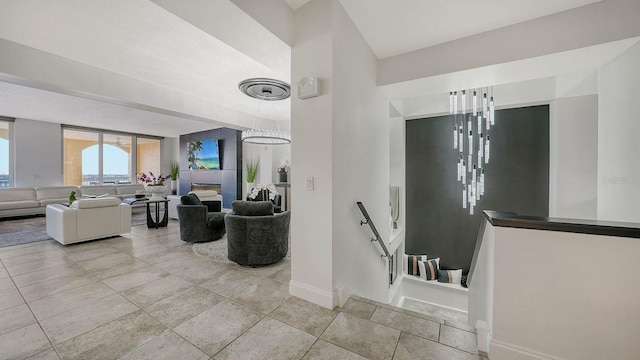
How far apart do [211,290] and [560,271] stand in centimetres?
292

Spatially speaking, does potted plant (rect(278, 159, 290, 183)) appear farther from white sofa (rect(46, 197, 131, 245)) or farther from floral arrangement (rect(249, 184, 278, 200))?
white sofa (rect(46, 197, 131, 245))

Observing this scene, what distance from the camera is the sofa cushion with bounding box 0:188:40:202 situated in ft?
20.7

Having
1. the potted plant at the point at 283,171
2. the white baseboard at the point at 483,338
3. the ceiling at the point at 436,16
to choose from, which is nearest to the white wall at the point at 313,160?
the ceiling at the point at 436,16

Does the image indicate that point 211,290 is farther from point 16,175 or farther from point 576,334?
point 16,175

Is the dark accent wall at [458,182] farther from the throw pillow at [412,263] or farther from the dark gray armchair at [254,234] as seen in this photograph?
the dark gray armchair at [254,234]

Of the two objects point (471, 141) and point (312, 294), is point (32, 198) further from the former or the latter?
point (471, 141)

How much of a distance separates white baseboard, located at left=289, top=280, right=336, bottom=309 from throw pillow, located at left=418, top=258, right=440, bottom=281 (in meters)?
3.75

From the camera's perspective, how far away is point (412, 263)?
533 centimetres

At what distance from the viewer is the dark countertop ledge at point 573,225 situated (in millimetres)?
1323

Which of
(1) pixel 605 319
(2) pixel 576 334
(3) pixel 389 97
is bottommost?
(2) pixel 576 334

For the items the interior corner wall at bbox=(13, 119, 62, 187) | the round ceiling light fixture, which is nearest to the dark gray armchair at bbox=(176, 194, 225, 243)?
the round ceiling light fixture

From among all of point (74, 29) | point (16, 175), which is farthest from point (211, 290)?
point (16, 175)

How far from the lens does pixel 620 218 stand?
7.70 feet

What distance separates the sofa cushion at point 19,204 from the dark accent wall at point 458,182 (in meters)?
10.1
